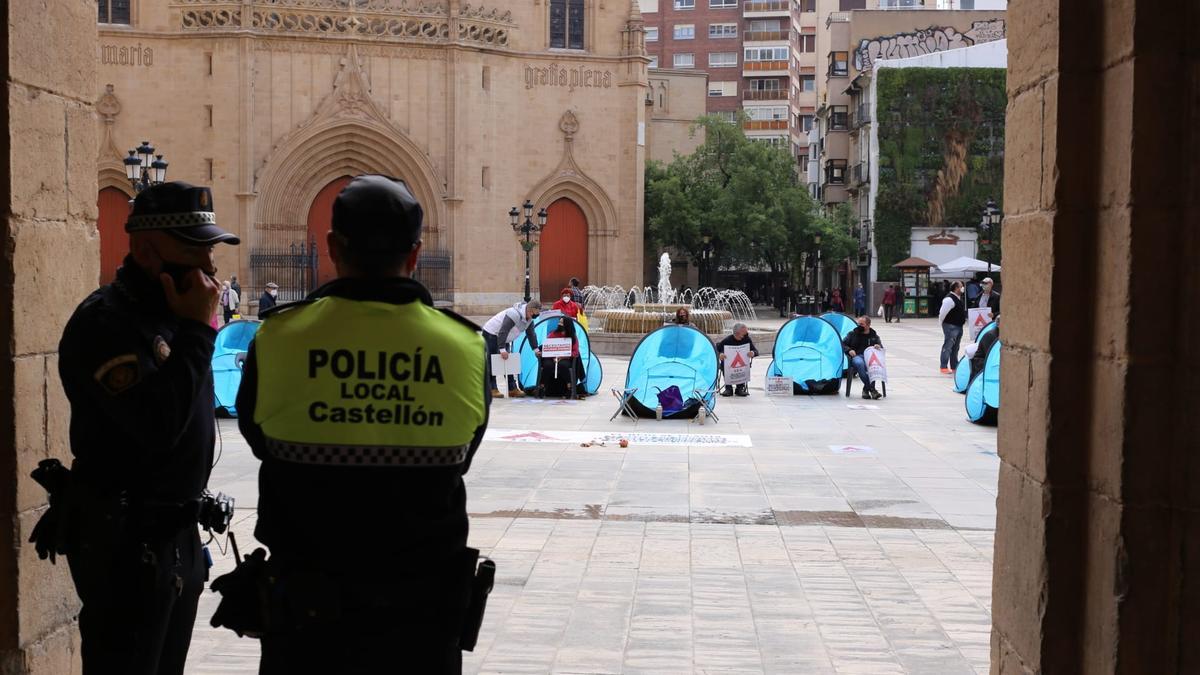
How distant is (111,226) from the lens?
3678 centimetres

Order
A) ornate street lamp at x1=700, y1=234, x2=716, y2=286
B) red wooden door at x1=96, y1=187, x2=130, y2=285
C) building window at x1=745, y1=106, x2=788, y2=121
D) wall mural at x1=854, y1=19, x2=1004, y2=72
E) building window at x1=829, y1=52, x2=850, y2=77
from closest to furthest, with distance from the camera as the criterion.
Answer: red wooden door at x1=96, y1=187, x2=130, y2=285 → ornate street lamp at x1=700, y1=234, x2=716, y2=286 → wall mural at x1=854, y1=19, x2=1004, y2=72 → building window at x1=829, y1=52, x2=850, y2=77 → building window at x1=745, y1=106, x2=788, y2=121

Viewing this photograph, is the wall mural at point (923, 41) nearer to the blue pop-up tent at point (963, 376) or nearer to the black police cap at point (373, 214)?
the blue pop-up tent at point (963, 376)

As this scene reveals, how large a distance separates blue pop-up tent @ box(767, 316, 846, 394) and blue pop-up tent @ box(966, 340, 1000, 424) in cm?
356

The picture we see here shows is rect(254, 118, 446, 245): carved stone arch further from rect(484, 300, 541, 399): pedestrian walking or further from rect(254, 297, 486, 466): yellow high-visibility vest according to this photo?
rect(254, 297, 486, 466): yellow high-visibility vest

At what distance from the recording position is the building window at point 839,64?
61844 mm

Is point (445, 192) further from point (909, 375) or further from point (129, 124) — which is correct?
point (909, 375)

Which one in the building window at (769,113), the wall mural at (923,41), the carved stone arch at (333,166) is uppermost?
the wall mural at (923,41)

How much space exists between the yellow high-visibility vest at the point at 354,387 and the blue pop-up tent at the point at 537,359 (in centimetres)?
1476

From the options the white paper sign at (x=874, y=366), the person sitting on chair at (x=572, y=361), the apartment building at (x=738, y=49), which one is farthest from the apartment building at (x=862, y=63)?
the person sitting on chair at (x=572, y=361)

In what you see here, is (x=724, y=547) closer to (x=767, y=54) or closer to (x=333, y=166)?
(x=333, y=166)

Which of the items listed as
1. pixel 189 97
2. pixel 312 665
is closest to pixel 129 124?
pixel 189 97

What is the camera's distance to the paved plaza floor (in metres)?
5.54

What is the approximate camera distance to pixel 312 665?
2857mm

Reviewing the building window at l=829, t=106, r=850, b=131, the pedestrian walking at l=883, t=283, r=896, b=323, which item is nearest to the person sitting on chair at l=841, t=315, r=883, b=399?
the pedestrian walking at l=883, t=283, r=896, b=323
